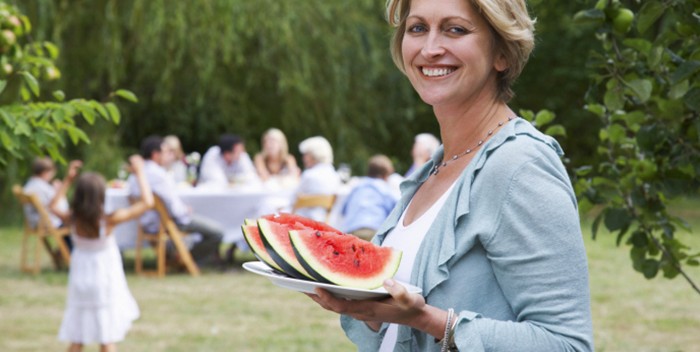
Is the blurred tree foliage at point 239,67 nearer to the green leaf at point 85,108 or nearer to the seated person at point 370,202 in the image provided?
the seated person at point 370,202

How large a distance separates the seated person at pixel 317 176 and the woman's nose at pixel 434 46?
953cm

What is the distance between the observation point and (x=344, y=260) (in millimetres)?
2145

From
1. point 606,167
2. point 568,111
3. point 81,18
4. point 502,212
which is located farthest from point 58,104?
point 568,111

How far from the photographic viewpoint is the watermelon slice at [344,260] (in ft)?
6.51

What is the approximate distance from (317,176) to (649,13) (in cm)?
867

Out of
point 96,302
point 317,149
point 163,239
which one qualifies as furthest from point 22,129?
point 163,239

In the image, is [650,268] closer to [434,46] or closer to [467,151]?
[467,151]

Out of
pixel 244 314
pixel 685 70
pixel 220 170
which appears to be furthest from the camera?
pixel 220 170

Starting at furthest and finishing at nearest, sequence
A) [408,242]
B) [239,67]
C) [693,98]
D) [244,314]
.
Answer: [239,67] → [244,314] → [693,98] → [408,242]

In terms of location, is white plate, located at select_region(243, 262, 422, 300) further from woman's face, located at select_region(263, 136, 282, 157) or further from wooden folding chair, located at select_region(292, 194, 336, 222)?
woman's face, located at select_region(263, 136, 282, 157)

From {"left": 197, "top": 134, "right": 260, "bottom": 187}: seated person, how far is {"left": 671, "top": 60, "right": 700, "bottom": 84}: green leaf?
10.2m

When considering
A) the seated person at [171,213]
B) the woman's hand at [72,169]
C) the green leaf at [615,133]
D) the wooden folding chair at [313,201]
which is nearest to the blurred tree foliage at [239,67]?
the seated person at [171,213]

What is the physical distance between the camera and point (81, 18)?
16.8m

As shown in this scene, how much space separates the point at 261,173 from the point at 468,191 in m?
12.5
